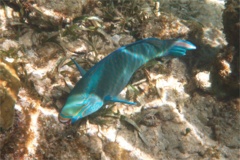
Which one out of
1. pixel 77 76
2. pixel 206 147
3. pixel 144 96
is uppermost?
pixel 77 76

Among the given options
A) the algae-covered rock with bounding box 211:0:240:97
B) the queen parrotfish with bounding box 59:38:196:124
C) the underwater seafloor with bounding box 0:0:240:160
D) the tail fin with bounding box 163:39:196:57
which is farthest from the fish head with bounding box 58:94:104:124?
the algae-covered rock with bounding box 211:0:240:97

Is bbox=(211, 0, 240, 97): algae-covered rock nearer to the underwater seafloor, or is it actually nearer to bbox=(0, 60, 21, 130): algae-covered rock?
the underwater seafloor

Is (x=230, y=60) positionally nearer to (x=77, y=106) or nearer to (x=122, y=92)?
(x=122, y=92)

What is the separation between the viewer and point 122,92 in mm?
4016

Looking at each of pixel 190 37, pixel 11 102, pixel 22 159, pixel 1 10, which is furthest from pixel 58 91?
pixel 190 37

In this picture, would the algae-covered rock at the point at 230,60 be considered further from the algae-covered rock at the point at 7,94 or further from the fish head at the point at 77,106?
the algae-covered rock at the point at 7,94

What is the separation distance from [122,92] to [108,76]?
4.00 feet

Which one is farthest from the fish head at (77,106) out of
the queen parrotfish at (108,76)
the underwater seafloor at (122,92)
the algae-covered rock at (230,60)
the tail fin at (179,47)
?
the algae-covered rock at (230,60)

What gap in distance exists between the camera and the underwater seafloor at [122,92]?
308 centimetres

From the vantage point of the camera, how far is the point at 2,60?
302cm

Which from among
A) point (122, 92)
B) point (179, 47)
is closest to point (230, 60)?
point (179, 47)

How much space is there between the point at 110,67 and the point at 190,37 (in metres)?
2.83

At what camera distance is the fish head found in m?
2.50

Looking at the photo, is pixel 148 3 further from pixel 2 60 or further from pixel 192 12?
pixel 2 60
